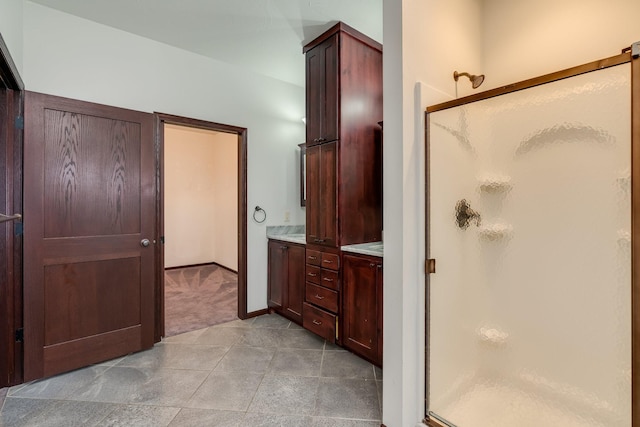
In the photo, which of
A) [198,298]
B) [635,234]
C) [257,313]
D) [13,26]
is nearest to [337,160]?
[635,234]

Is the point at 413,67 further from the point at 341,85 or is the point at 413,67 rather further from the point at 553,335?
the point at 553,335

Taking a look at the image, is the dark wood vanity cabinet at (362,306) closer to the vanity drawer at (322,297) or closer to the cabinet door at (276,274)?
the vanity drawer at (322,297)

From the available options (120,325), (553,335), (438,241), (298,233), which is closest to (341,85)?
(438,241)

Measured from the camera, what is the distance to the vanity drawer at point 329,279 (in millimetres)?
2512

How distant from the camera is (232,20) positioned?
241 centimetres

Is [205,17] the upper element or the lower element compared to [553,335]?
upper

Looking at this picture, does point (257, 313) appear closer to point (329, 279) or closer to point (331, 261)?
Answer: point (329, 279)

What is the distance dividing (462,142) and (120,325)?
2799 mm

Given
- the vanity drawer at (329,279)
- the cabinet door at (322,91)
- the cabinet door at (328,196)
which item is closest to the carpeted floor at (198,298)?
the vanity drawer at (329,279)

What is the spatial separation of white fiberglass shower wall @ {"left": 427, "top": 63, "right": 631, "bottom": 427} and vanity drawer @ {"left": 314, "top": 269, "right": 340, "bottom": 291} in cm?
101

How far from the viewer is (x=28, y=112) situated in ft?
6.71

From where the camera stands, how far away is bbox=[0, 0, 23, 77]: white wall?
170cm

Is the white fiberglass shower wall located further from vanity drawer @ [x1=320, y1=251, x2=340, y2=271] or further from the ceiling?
the ceiling

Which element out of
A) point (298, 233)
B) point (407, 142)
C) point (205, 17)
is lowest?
point (298, 233)
